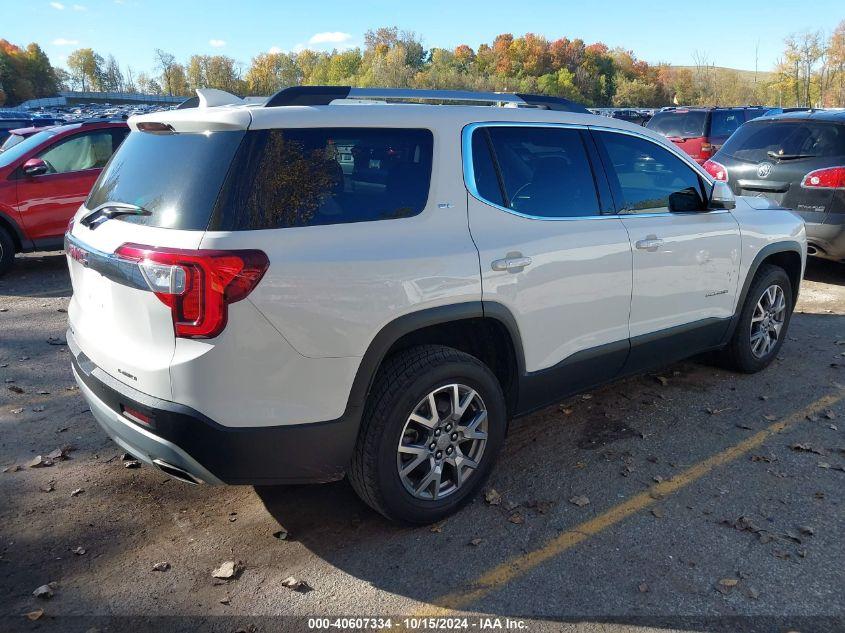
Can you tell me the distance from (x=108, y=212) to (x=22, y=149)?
7216 mm

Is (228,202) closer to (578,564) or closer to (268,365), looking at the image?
(268,365)

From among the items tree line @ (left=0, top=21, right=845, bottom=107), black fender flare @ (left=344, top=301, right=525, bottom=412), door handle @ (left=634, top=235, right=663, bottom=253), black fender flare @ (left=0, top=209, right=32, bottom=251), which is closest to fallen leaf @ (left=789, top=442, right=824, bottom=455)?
door handle @ (left=634, top=235, right=663, bottom=253)

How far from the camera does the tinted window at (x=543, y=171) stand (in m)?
3.59

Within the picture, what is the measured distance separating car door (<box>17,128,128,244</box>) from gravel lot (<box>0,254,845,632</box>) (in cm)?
492

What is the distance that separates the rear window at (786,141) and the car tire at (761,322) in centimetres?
304

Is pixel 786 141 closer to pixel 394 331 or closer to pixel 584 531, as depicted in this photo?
pixel 584 531

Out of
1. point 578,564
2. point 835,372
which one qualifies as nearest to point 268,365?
point 578,564

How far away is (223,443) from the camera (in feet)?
9.04

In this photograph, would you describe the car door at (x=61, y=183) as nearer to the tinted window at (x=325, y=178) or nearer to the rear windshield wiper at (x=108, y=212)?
the rear windshield wiper at (x=108, y=212)

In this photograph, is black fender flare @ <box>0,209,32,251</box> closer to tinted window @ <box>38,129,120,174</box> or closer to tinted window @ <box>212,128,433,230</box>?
tinted window @ <box>38,129,120,174</box>

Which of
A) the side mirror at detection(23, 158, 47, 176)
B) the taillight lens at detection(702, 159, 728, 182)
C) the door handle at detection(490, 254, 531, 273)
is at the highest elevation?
the side mirror at detection(23, 158, 47, 176)

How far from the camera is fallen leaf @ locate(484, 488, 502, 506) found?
11.9 ft

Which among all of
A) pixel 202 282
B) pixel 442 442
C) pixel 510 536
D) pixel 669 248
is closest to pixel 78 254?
pixel 202 282

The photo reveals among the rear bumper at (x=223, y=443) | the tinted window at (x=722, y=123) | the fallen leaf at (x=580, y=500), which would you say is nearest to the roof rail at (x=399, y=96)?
the rear bumper at (x=223, y=443)
